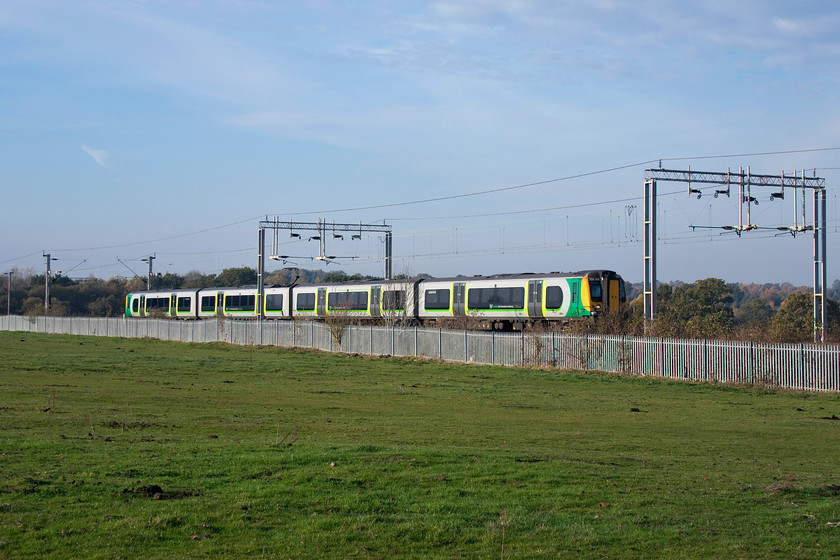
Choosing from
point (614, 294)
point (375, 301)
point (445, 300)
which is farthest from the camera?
point (375, 301)

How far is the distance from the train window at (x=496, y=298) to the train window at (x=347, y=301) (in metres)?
8.95

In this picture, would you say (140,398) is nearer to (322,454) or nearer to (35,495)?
(322,454)

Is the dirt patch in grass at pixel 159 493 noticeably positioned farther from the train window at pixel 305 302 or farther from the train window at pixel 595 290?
the train window at pixel 305 302

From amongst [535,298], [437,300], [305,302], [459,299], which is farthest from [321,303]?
[535,298]

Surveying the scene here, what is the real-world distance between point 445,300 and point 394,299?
121 inches

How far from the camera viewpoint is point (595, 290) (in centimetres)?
3919

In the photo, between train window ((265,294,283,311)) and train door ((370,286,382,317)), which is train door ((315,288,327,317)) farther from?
train door ((370,286,382,317))

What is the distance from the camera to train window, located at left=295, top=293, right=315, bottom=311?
56781 millimetres

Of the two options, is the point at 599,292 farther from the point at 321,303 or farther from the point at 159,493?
the point at 159,493

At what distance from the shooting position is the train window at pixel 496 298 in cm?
4241

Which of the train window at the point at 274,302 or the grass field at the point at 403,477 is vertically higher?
the train window at the point at 274,302

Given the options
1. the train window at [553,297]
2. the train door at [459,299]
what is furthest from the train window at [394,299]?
the train window at [553,297]

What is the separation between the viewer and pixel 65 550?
23.8 feet

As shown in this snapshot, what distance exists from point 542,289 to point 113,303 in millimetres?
86706
